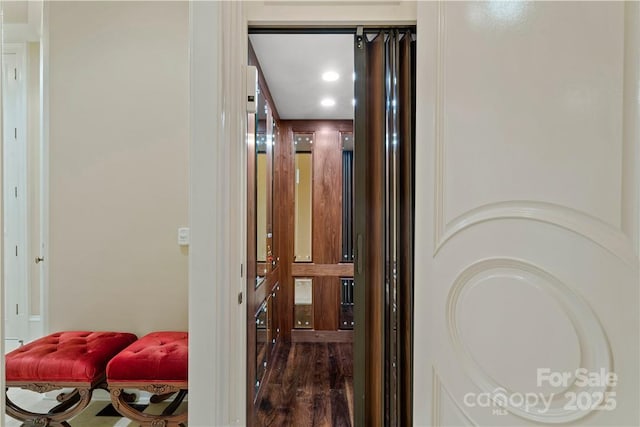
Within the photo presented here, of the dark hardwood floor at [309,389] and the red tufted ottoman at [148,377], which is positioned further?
the dark hardwood floor at [309,389]

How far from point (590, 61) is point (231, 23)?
4.12 feet

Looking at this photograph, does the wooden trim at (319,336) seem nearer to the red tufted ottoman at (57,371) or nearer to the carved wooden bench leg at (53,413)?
the red tufted ottoman at (57,371)

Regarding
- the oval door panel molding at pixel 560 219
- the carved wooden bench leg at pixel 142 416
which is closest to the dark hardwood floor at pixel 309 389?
the carved wooden bench leg at pixel 142 416

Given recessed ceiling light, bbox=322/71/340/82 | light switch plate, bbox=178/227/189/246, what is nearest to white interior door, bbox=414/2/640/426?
recessed ceiling light, bbox=322/71/340/82

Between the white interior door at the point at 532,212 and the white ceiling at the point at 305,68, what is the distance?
119 cm

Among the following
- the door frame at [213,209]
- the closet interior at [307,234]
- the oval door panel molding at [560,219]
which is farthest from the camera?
the closet interior at [307,234]

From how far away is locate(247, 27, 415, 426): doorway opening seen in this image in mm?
1638

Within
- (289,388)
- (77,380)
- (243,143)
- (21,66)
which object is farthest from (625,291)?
(21,66)

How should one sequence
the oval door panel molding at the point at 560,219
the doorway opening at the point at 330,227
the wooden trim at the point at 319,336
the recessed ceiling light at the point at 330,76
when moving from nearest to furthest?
1. the oval door panel molding at the point at 560,219
2. the doorway opening at the point at 330,227
3. the recessed ceiling light at the point at 330,76
4. the wooden trim at the point at 319,336

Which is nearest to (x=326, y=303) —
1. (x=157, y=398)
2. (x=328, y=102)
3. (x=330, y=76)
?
(x=157, y=398)

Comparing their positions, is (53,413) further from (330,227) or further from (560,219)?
(330,227)

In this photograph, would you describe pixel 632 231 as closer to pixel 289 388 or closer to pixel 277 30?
pixel 277 30

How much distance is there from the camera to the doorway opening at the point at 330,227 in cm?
164

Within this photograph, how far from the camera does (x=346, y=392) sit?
8.17 ft
